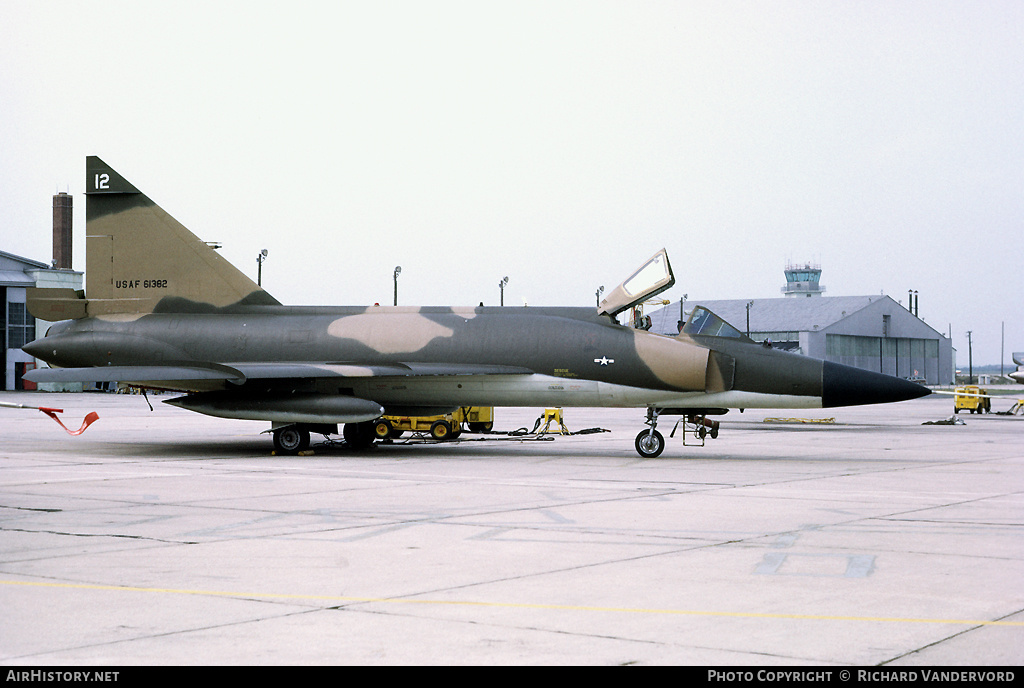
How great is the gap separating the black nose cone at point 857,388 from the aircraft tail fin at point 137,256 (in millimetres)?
11392

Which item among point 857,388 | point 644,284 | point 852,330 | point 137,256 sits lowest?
point 857,388

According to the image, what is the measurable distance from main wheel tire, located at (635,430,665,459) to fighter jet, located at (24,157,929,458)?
1.2 inches

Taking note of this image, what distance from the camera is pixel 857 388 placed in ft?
59.2

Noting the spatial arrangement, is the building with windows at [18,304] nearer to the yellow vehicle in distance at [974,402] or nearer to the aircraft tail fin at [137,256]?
the aircraft tail fin at [137,256]

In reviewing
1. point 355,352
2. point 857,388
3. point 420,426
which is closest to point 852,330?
point 420,426

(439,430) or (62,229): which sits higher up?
(62,229)

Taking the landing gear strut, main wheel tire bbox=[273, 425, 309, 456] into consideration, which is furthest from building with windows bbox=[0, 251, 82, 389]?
the landing gear strut

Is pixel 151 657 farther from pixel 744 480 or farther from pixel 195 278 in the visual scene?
pixel 195 278

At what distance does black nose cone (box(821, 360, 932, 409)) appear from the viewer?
59.0ft

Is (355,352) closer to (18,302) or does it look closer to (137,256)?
(137,256)

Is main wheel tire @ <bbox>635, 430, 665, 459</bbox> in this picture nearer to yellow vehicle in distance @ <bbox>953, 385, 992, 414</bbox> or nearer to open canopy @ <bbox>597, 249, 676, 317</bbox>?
open canopy @ <bbox>597, 249, 676, 317</bbox>

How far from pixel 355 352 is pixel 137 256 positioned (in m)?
4.77

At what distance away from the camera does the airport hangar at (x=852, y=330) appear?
102m

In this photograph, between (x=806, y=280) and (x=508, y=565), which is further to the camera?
(x=806, y=280)
